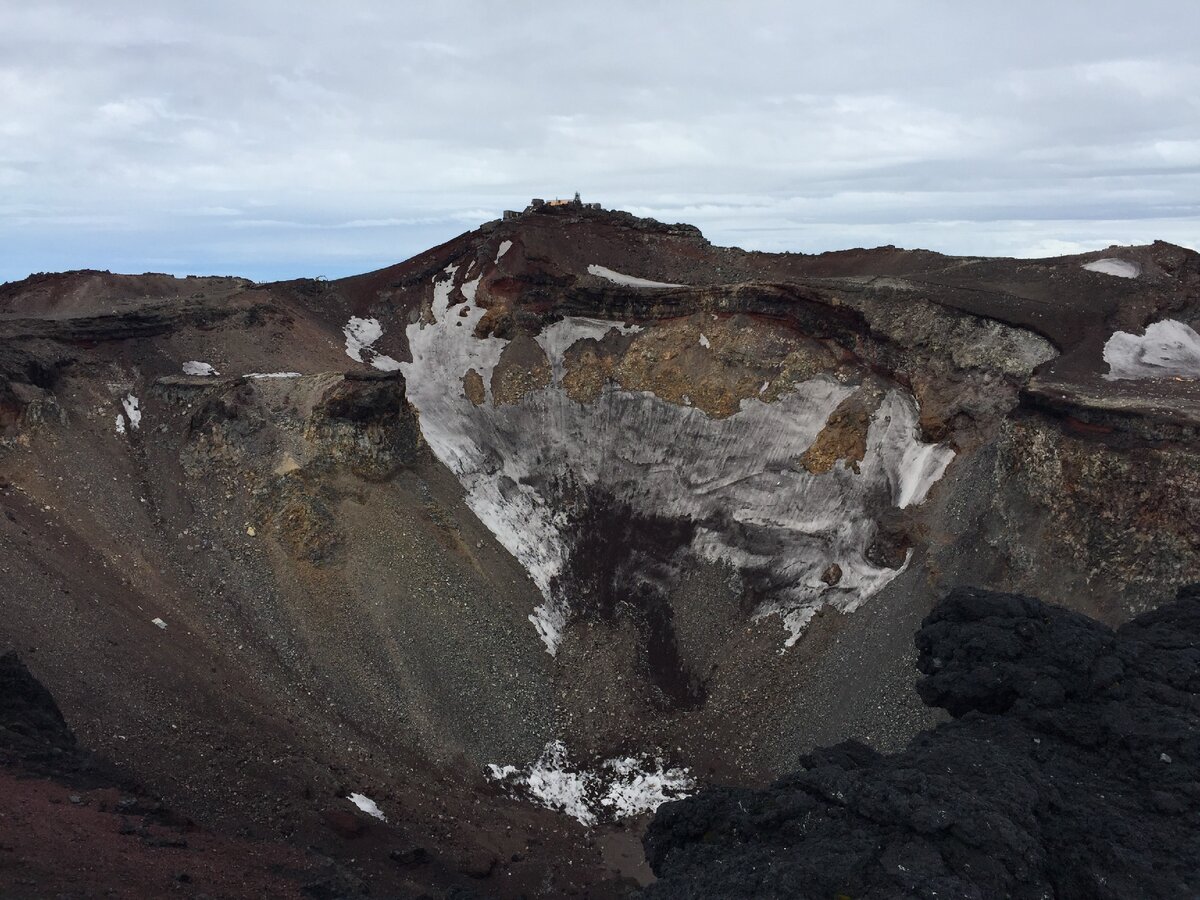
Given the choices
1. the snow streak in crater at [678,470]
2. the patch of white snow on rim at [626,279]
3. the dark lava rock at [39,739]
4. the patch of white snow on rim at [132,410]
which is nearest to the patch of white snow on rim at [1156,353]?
the snow streak in crater at [678,470]

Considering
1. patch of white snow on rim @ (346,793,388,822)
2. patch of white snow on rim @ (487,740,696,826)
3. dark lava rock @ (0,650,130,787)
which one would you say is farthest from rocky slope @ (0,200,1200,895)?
dark lava rock @ (0,650,130,787)

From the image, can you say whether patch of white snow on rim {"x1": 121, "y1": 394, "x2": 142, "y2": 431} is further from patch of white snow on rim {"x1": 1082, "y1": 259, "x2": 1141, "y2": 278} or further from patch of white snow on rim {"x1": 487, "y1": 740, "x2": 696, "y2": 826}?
patch of white snow on rim {"x1": 1082, "y1": 259, "x2": 1141, "y2": 278}

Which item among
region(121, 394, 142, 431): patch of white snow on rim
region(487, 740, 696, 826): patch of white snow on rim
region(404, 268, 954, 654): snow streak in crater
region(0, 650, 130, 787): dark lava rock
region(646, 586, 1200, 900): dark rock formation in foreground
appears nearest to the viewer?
region(646, 586, 1200, 900): dark rock formation in foreground

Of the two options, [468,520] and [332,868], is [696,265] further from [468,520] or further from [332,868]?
[332,868]

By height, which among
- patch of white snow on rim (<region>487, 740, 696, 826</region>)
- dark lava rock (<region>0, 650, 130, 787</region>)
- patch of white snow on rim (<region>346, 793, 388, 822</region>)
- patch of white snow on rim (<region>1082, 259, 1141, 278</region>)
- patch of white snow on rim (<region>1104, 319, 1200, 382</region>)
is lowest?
patch of white snow on rim (<region>487, 740, 696, 826</region>)

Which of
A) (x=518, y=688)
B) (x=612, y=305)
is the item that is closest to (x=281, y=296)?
(x=612, y=305)

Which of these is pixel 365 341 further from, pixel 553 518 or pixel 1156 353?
pixel 1156 353

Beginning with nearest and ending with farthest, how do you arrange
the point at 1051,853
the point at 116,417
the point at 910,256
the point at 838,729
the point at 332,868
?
the point at 1051,853 < the point at 332,868 < the point at 838,729 < the point at 116,417 < the point at 910,256

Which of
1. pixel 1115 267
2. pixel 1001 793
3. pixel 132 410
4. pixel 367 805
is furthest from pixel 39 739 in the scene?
pixel 1115 267
